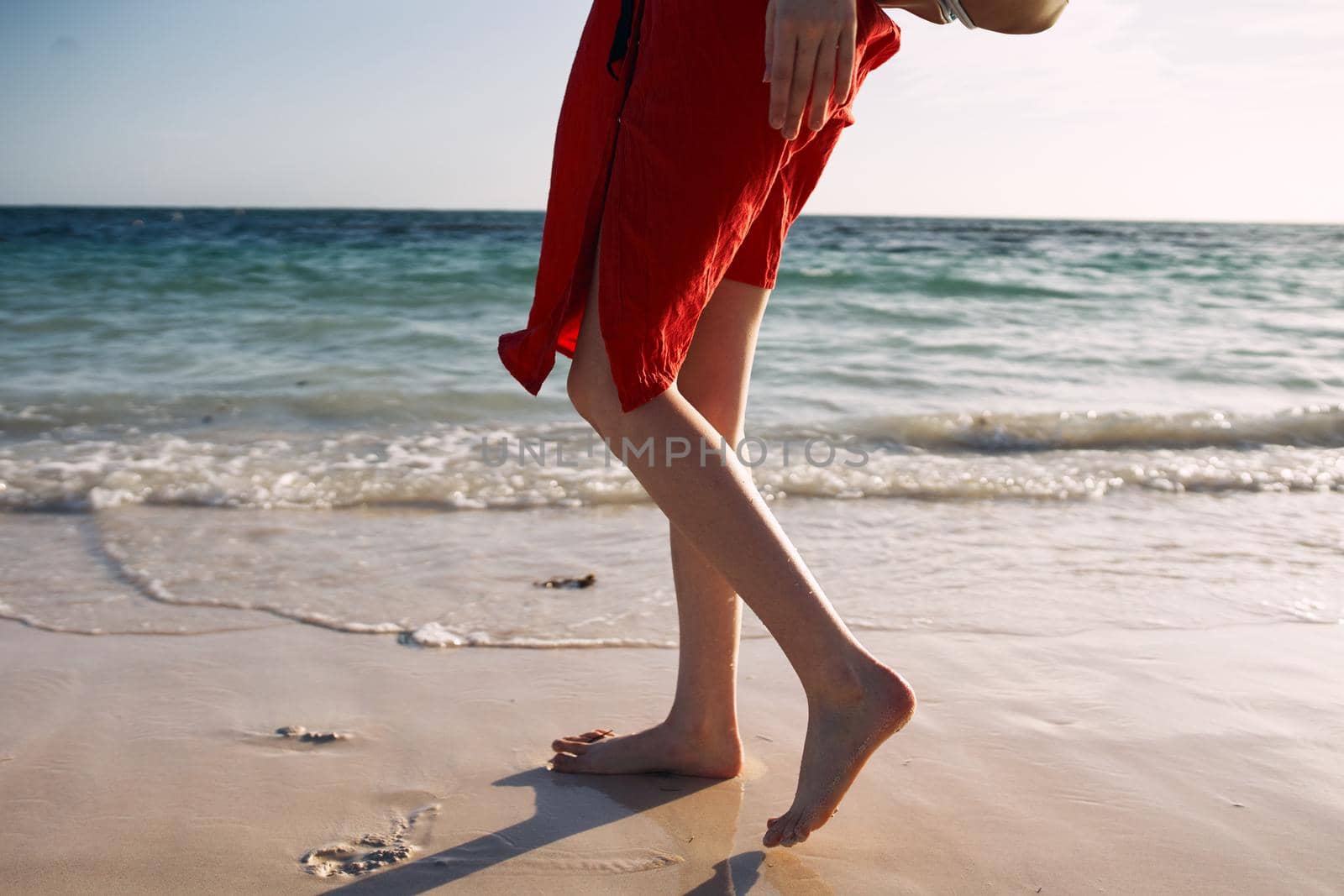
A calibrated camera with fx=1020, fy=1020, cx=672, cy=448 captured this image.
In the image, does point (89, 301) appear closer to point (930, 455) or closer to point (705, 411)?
point (930, 455)

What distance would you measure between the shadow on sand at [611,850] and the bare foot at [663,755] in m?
0.01

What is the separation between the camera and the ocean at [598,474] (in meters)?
2.14

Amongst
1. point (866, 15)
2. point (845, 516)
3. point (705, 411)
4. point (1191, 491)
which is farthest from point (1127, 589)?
point (866, 15)

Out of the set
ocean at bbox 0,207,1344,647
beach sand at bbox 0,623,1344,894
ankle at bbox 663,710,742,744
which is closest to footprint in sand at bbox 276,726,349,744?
beach sand at bbox 0,623,1344,894

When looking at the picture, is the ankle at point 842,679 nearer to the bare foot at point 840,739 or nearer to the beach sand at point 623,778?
the bare foot at point 840,739

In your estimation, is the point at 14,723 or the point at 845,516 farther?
the point at 845,516

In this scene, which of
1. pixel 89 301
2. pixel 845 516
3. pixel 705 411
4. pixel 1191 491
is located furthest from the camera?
pixel 89 301

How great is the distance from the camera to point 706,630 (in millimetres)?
1307

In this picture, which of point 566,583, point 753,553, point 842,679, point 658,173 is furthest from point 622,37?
point 566,583

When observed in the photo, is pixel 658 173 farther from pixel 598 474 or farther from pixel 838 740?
pixel 598 474

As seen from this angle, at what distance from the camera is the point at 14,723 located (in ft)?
5.02

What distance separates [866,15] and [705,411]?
49 cm

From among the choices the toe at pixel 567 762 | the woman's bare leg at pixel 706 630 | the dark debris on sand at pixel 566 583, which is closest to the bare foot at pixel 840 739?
the woman's bare leg at pixel 706 630

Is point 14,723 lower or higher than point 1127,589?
lower
